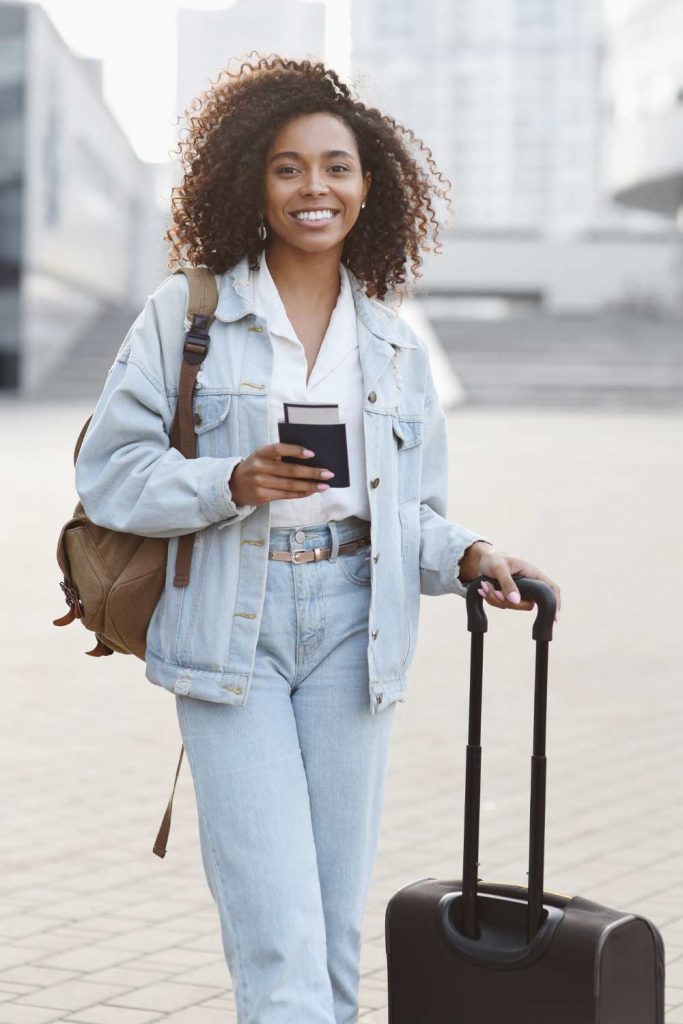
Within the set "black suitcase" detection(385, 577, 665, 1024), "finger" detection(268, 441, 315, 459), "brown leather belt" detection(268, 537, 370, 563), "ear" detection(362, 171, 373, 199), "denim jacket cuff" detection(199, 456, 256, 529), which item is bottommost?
"black suitcase" detection(385, 577, 665, 1024)

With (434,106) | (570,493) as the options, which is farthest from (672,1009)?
(434,106)

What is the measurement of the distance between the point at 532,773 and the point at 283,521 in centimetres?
57

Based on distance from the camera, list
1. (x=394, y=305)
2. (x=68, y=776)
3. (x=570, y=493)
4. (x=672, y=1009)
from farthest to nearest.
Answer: (x=570, y=493)
(x=68, y=776)
(x=672, y=1009)
(x=394, y=305)

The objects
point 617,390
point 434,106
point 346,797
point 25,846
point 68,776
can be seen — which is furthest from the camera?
point 434,106

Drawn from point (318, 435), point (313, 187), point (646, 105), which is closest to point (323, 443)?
point (318, 435)

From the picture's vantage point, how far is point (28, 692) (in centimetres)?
741

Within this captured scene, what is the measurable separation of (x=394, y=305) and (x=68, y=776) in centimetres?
317

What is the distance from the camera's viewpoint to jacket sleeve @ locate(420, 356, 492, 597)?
289cm

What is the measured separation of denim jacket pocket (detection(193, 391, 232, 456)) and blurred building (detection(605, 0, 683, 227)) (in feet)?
183

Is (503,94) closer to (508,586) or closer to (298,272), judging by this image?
(298,272)

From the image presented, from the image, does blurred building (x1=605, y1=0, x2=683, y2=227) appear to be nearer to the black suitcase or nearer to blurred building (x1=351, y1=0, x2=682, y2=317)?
the black suitcase

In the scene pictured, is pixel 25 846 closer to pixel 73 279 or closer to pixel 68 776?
pixel 68 776

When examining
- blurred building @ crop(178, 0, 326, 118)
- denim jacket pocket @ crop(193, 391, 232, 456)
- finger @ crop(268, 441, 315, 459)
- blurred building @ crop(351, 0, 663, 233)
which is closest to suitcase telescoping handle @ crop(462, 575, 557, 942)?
finger @ crop(268, 441, 315, 459)

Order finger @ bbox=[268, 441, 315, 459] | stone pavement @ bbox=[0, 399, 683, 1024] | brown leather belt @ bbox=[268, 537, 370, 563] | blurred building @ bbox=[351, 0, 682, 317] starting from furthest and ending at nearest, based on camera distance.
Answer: blurred building @ bbox=[351, 0, 682, 317] → stone pavement @ bbox=[0, 399, 683, 1024] → brown leather belt @ bbox=[268, 537, 370, 563] → finger @ bbox=[268, 441, 315, 459]
